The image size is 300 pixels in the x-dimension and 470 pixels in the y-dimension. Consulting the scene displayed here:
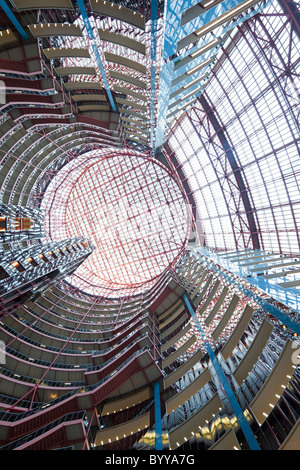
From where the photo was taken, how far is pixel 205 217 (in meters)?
41.4

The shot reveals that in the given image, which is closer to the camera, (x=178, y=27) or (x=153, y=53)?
(x=178, y=27)

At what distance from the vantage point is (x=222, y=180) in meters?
33.7

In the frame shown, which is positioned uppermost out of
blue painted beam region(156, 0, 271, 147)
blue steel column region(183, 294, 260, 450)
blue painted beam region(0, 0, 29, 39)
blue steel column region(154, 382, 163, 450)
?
blue painted beam region(0, 0, 29, 39)

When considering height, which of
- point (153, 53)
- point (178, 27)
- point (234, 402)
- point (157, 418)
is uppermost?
point (153, 53)

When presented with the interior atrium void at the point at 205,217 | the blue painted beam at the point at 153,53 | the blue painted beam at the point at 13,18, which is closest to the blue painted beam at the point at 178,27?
the interior atrium void at the point at 205,217

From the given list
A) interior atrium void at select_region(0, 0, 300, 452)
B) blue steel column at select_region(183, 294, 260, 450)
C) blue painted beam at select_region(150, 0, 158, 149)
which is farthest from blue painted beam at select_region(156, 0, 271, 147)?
blue steel column at select_region(183, 294, 260, 450)

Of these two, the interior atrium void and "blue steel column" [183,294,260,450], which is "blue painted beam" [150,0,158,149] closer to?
the interior atrium void

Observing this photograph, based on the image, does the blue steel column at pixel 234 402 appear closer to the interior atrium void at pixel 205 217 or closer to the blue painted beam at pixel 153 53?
the interior atrium void at pixel 205 217

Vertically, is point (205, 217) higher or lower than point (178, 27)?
lower

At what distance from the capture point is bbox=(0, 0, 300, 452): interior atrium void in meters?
13.1

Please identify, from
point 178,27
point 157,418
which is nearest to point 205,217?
point 157,418

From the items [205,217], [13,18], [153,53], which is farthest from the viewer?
[205,217]

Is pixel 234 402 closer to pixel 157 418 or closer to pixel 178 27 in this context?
pixel 157 418
